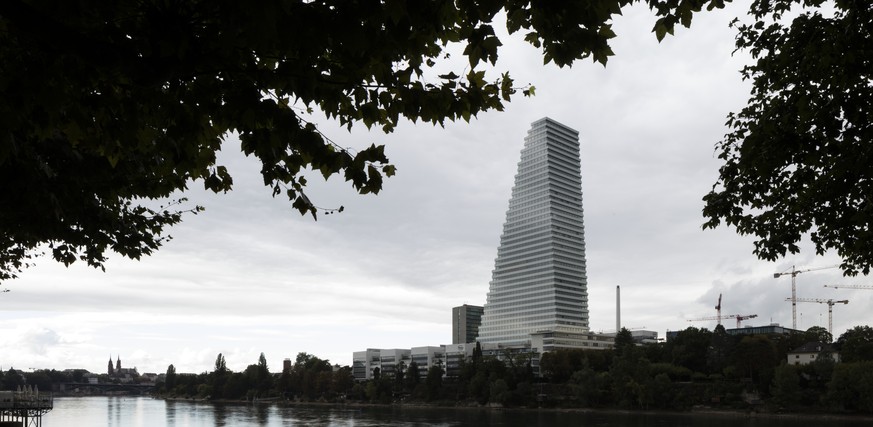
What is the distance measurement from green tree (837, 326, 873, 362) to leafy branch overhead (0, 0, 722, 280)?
4991 inches

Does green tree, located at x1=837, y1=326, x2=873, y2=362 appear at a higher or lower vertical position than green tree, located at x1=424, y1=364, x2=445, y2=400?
higher

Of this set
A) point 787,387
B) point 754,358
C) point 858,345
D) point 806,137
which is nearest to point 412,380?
point 754,358

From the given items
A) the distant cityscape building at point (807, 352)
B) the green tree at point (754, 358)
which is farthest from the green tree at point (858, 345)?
the green tree at point (754, 358)

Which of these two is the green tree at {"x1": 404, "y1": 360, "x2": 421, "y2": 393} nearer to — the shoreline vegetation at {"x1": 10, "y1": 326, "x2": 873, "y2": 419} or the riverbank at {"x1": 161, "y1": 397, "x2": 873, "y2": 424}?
the shoreline vegetation at {"x1": 10, "y1": 326, "x2": 873, "y2": 419}

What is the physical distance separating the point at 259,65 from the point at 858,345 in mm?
135551

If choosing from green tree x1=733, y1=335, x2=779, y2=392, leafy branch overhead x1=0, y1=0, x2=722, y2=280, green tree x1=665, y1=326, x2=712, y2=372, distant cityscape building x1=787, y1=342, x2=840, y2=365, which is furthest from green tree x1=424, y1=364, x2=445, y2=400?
leafy branch overhead x1=0, y1=0, x2=722, y2=280

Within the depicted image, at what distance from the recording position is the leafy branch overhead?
6.12m

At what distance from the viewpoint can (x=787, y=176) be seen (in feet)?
52.4

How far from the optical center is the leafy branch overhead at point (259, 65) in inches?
241

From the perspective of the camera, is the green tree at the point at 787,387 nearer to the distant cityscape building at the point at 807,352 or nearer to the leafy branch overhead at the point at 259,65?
the distant cityscape building at the point at 807,352

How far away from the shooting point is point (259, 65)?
7.82 m

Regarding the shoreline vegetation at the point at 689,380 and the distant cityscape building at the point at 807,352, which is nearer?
the shoreline vegetation at the point at 689,380

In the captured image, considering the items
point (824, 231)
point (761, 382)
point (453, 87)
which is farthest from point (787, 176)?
point (761, 382)

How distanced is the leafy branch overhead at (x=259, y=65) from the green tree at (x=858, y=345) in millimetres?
126778
